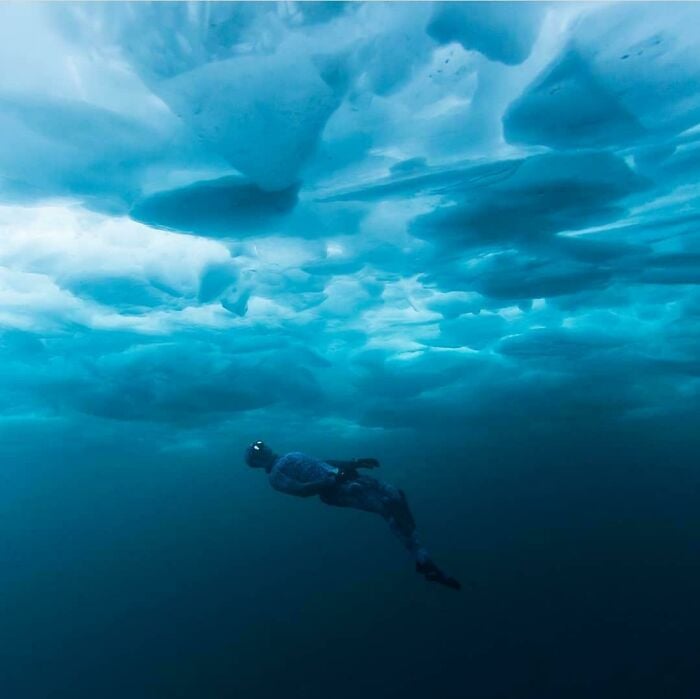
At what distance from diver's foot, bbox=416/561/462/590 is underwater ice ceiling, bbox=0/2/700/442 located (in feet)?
21.9

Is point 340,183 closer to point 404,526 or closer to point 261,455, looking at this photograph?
point 261,455

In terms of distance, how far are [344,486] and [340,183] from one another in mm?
5850

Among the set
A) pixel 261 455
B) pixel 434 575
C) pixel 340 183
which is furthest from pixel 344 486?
pixel 340 183

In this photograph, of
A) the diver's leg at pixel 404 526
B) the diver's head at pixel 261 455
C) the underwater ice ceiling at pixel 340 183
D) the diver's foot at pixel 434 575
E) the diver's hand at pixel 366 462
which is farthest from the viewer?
the diver's head at pixel 261 455

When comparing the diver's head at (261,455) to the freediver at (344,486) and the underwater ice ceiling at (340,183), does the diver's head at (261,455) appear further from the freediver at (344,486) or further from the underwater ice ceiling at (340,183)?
the underwater ice ceiling at (340,183)

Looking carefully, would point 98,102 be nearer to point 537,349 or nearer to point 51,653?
point 537,349

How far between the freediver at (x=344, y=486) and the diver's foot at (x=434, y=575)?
0.96 m

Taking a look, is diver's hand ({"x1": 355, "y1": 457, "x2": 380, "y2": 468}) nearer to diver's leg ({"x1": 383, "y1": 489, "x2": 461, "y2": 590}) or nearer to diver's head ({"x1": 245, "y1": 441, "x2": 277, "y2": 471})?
diver's leg ({"x1": 383, "y1": 489, "x2": 461, "y2": 590})

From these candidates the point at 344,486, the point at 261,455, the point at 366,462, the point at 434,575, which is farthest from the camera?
the point at 261,455

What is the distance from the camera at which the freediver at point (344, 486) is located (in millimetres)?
9789

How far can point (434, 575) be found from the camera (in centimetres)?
818

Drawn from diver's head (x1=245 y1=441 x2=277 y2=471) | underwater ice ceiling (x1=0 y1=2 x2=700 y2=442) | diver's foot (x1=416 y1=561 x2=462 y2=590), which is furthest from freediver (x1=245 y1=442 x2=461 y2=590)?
underwater ice ceiling (x1=0 y1=2 x2=700 y2=442)

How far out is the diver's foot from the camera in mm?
8133

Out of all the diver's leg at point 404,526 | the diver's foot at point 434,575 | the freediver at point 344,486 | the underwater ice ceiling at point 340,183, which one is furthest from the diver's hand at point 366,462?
the underwater ice ceiling at point 340,183
